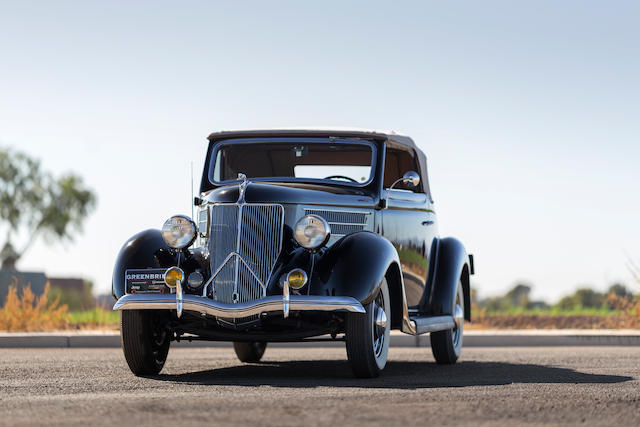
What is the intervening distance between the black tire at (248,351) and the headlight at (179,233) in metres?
3.15

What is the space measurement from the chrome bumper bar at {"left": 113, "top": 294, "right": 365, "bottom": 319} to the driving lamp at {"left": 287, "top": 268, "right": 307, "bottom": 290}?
21cm

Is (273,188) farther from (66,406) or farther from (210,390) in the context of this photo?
(66,406)

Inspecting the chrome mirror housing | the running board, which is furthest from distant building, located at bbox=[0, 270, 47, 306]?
the chrome mirror housing

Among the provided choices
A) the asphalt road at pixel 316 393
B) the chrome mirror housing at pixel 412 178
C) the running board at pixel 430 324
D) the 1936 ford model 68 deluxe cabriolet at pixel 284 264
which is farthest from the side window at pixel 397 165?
the asphalt road at pixel 316 393

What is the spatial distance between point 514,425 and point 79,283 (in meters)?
50.4

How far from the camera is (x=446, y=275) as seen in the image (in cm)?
1147

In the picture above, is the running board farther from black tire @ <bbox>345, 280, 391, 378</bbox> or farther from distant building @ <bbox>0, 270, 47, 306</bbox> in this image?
distant building @ <bbox>0, 270, 47, 306</bbox>

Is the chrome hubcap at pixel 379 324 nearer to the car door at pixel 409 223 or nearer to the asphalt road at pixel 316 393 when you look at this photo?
the asphalt road at pixel 316 393

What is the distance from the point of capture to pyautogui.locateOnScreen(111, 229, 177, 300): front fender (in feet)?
29.5

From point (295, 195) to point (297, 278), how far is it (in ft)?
3.12

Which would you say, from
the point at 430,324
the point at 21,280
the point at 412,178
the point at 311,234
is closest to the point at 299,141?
the point at 412,178

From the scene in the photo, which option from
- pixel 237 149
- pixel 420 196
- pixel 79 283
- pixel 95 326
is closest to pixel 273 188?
pixel 237 149

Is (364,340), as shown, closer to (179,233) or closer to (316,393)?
(316,393)

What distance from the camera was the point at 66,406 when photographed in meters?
6.65
